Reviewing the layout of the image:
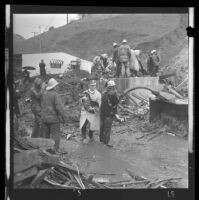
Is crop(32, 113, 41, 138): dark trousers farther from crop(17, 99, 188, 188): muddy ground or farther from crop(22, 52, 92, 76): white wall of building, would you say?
crop(22, 52, 92, 76): white wall of building

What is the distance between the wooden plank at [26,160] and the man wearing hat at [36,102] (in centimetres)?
26

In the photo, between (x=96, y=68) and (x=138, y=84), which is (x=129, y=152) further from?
(x=96, y=68)

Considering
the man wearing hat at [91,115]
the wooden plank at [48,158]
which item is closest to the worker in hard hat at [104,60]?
the man wearing hat at [91,115]

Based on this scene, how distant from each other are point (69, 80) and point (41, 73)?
377mm

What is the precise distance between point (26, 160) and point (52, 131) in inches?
19.5

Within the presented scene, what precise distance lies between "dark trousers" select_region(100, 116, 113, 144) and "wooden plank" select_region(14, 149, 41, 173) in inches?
34.0

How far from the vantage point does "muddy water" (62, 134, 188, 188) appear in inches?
182

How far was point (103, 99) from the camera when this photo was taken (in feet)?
15.6

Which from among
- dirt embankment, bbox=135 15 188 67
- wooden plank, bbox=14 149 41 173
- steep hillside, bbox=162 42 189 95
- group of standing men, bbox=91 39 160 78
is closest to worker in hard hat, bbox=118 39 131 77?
group of standing men, bbox=91 39 160 78

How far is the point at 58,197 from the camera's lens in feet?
15.0

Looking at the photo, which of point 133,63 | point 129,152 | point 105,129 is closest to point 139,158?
point 129,152
